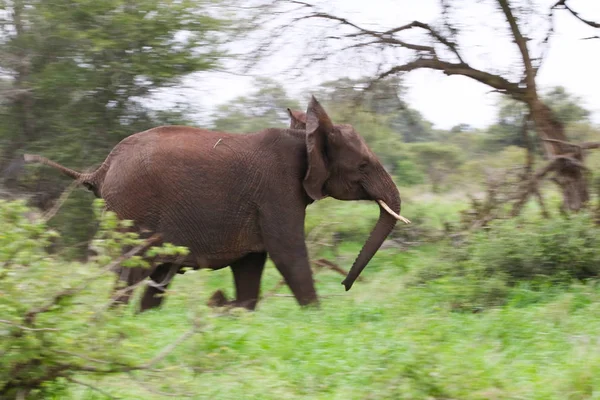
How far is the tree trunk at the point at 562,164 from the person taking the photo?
10.3 metres

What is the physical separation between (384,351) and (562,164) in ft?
18.3

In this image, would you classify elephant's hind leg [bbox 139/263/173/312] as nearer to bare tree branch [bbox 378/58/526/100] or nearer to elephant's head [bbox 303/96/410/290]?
elephant's head [bbox 303/96/410/290]

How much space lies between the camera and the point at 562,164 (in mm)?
10266

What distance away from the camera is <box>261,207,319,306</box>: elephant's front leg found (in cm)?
812

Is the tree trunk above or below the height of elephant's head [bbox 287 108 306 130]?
below

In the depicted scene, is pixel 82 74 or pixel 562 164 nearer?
pixel 562 164

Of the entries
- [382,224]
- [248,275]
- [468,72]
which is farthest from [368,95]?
[248,275]

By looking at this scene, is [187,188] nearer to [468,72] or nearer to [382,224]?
[382,224]

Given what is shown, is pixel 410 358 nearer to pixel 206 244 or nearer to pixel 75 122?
pixel 206 244

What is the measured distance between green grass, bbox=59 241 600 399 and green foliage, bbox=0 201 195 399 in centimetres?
28

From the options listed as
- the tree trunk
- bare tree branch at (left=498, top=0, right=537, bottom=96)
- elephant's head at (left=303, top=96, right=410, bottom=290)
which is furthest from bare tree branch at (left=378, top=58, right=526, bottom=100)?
elephant's head at (left=303, top=96, right=410, bottom=290)

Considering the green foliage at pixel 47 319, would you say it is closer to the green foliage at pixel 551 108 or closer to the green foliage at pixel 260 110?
the green foliage at pixel 551 108

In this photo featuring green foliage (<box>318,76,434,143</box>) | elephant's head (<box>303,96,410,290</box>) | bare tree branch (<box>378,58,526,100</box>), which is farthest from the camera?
green foliage (<box>318,76,434,143</box>)

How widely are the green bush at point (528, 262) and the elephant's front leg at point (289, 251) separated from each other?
1.26 meters
